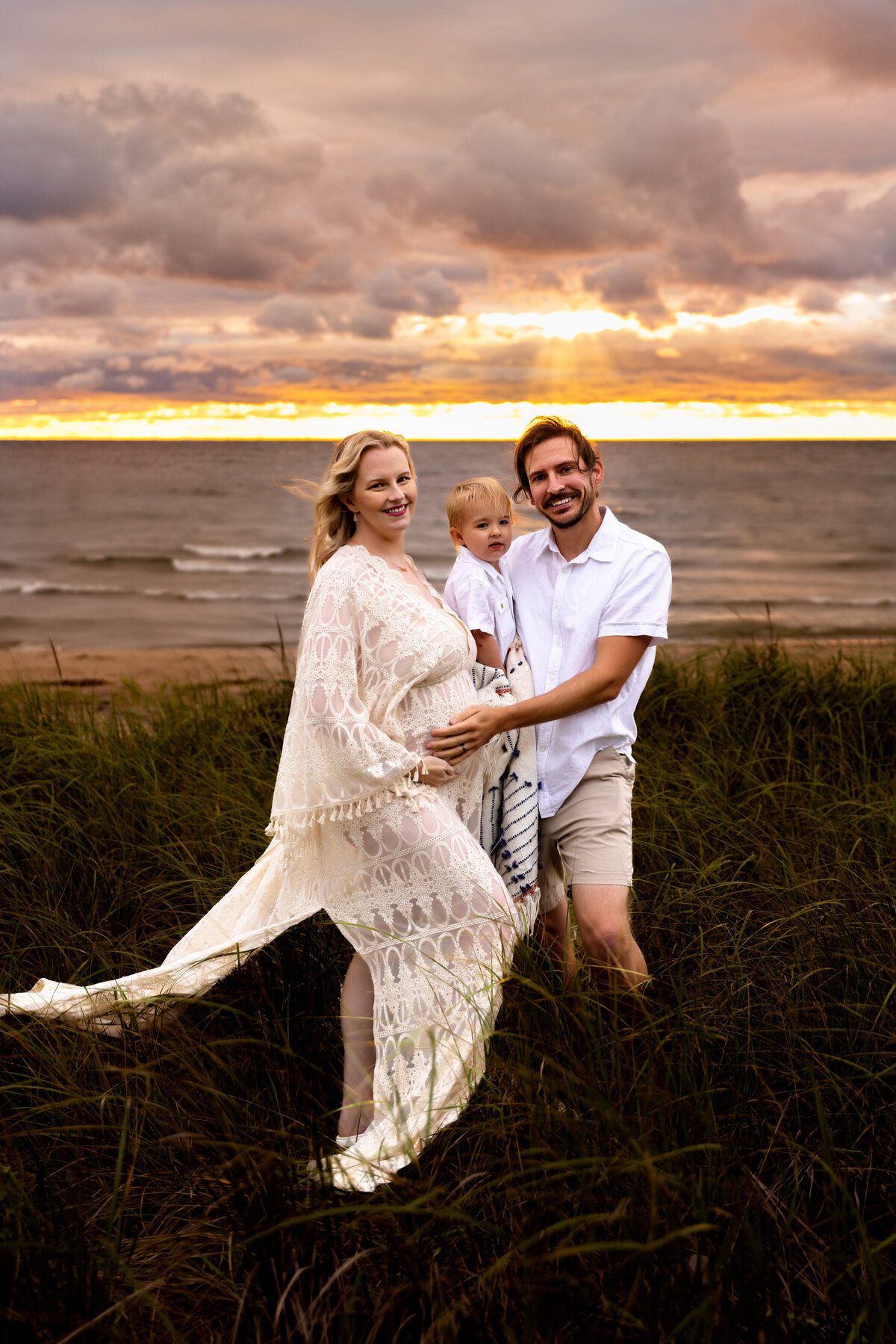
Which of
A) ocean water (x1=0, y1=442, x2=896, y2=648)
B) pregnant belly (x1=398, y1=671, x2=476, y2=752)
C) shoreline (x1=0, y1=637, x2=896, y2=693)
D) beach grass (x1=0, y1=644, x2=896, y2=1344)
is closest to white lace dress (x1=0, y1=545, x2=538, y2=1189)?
pregnant belly (x1=398, y1=671, x2=476, y2=752)

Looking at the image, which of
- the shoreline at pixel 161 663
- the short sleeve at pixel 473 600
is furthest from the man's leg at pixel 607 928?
the shoreline at pixel 161 663

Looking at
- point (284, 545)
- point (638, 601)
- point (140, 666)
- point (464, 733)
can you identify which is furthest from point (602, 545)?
point (284, 545)

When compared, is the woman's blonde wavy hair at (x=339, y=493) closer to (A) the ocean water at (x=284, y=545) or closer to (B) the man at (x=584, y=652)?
(A) the ocean water at (x=284, y=545)

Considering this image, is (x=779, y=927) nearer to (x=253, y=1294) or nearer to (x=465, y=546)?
(x=465, y=546)

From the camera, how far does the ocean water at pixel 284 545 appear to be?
1795 centimetres

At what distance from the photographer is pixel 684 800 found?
4566 mm

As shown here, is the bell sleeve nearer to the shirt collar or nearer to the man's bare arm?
the man's bare arm

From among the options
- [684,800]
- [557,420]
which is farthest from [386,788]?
[684,800]

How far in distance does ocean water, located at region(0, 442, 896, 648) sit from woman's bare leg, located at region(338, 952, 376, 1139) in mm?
1644

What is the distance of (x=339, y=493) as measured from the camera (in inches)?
123

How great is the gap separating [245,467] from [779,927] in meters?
60.1

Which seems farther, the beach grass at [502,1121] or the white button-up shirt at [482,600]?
the white button-up shirt at [482,600]

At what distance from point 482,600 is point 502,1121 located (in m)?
1.72

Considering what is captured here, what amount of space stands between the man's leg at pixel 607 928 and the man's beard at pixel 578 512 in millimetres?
1253
